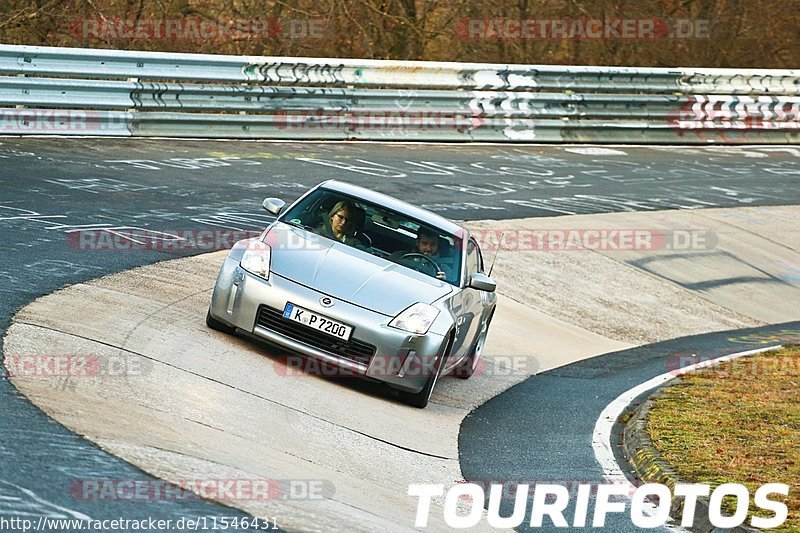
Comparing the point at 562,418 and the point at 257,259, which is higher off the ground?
the point at 257,259

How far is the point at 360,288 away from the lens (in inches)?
368

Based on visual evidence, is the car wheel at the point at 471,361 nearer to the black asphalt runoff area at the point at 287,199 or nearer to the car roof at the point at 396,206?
the black asphalt runoff area at the point at 287,199

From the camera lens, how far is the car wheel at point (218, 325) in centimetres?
970

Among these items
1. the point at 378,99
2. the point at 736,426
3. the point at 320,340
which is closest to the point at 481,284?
the point at 320,340

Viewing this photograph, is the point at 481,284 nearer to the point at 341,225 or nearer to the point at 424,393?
the point at 424,393

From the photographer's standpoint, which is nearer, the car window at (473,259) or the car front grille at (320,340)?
the car front grille at (320,340)

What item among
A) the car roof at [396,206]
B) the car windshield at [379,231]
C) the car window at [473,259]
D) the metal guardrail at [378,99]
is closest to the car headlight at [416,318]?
the car windshield at [379,231]

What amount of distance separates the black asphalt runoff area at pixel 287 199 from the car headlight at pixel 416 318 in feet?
2.90

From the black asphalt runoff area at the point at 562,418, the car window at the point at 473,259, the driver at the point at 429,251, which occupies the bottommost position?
the black asphalt runoff area at the point at 562,418

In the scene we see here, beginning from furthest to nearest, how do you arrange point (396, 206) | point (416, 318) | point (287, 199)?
point (287, 199) < point (396, 206) < point (416, 318)

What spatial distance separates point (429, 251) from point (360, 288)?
1102mm

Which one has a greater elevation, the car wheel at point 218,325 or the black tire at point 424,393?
the car wheel at point 218,325

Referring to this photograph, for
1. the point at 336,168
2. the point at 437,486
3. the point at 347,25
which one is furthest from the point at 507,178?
the point at 437,486

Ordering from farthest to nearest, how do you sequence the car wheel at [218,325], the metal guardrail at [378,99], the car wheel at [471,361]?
the metal guardrail at [378,99], the car wheel at [471,361], the car wheel at [218,325]
